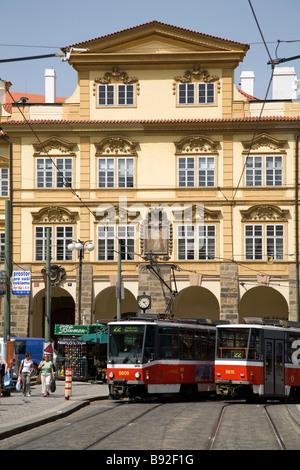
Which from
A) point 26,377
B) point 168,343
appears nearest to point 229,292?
point 168,343

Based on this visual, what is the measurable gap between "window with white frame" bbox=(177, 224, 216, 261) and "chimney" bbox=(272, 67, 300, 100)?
9795mm

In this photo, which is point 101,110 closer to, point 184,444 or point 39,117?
point 39,117

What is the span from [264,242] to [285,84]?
34.0ft

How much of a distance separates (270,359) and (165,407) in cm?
451

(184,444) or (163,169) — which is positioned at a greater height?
(163,169)

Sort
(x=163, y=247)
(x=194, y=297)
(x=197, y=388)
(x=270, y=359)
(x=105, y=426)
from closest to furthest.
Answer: (x=105, y=426) → (x=270, y=359) → (x=197, y=388) → (x=163, y=247) → (x=194, y=297)

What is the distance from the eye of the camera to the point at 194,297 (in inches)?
2041

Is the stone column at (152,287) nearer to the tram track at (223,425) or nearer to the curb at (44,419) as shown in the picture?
the curb at (44,419)

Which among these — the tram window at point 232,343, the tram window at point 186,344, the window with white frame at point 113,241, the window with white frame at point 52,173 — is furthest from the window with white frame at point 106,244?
the tram window at point 232,343

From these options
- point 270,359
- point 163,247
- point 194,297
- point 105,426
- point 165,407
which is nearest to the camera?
point 105,426

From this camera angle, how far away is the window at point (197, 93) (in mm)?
49625

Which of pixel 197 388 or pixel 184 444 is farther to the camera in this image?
pixel 197 388

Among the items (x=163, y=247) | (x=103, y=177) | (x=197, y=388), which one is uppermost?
(x=103, y=177)

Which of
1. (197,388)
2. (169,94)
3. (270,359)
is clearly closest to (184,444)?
(270,359)
